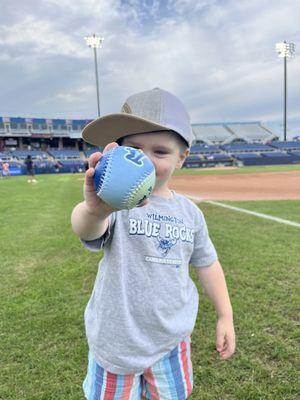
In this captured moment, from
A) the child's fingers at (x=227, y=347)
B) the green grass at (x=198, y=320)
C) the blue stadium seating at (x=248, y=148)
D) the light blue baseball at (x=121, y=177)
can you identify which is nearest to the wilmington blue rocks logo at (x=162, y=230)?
the light blue baseball at (x=121, y=177)

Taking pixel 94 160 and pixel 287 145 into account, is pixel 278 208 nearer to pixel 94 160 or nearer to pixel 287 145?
pixel 94 160

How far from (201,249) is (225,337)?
1.55 ft

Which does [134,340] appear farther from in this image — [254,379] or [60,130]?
[60,130]

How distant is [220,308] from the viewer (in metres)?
1.99

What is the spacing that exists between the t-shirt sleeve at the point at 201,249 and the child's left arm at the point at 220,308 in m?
0.04

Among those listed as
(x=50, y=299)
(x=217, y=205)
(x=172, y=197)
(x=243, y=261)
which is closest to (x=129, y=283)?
(x=172, y=197)

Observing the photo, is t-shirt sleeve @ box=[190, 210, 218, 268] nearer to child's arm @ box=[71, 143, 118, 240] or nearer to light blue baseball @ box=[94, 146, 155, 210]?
child's arm @ box=[71, 143, 118, 240]

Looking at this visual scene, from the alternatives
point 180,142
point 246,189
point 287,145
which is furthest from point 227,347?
point 287,145

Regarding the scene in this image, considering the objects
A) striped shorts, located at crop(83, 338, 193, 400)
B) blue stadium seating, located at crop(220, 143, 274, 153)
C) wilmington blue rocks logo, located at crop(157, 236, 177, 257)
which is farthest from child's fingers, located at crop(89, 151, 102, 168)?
blue stadium seating, located at crop(220, 143, 274, 153)

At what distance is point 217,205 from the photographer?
11070 millimetres

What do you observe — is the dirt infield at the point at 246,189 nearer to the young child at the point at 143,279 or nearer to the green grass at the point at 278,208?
the green grass at the point at 278,208

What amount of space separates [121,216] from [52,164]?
49055 millimetres

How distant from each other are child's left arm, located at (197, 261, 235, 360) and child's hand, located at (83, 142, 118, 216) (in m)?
0.82

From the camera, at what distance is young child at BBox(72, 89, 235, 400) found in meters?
1.67
